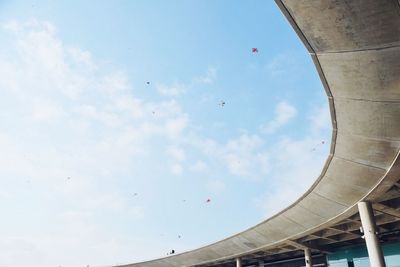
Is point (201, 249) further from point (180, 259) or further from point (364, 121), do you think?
point (364, 121)

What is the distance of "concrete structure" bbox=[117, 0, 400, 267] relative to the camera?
27.4ft

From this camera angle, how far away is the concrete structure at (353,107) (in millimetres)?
8344

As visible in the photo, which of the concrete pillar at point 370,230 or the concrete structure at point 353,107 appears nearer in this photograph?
the concrete structure at point 353,107

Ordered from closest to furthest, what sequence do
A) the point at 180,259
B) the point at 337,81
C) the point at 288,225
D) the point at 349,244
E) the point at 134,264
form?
1. the point at 337,81
2. the point at 288,225
3. the point at 349,244
4. the point at 180,259
5. the point at 134,264

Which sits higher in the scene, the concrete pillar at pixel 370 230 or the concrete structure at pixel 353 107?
the concrete structure at pixel 353 107

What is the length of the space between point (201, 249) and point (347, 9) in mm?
31155

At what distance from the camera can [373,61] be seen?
9.57 m

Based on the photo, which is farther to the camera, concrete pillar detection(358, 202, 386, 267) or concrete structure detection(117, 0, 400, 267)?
concrete pillar detection(358, 202, 386, 267)

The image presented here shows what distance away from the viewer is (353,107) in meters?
11.6

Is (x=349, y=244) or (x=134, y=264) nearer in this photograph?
(x=349, y=244)

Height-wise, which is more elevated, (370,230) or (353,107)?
(353,107)

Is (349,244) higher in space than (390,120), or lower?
lower

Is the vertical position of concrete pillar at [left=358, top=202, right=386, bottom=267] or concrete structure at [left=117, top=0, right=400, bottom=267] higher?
concrete structure at [left=117, top=0, right=400, bottom=267]

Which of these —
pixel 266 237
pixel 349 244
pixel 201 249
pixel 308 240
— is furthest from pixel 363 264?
pixel 201 249
